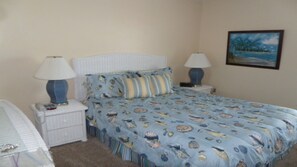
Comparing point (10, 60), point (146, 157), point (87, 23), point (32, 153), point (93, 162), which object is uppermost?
point (87, 23)

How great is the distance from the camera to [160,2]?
150 inches

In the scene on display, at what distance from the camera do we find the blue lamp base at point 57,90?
8.75ft

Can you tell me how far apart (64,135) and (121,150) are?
780mm

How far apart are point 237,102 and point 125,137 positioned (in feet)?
5.10

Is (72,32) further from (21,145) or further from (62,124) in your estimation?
(21,145)

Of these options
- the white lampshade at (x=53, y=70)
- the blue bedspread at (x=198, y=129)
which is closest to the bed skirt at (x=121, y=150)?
the blue bedspread at (x=198, y=129)

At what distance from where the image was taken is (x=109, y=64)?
338 cm

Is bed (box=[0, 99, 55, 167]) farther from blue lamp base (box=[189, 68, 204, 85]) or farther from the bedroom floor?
blue lamp base (box=[189, 68, 204, 85])

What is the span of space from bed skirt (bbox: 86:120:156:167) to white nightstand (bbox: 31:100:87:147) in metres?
0.21

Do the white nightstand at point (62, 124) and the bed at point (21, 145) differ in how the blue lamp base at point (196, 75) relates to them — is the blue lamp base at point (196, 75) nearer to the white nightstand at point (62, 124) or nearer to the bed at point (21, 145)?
the white nightstand at point (62, 124)

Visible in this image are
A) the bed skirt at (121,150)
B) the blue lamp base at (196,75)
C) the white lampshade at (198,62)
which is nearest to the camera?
the bed skirt at (121,150)

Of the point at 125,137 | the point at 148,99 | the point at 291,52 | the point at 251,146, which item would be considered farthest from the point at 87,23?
the point at 291,52

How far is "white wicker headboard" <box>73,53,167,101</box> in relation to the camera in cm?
314

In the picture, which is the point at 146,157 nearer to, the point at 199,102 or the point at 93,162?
the point at 93,162
